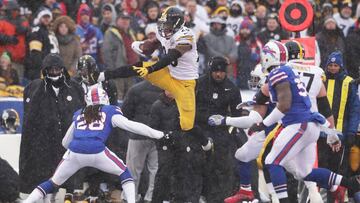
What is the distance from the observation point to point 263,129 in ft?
44.9

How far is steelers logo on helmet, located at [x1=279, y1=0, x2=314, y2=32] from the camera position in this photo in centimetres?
1522

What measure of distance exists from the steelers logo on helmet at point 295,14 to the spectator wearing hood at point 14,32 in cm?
452

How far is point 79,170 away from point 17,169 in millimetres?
1725

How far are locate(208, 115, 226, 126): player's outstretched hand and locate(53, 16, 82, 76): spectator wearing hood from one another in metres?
4.89

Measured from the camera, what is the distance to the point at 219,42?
63.3 ft

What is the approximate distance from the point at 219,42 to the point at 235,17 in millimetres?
1672

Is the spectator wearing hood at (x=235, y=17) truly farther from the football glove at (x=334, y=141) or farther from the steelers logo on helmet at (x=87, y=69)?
the steelers logo on helmet at (x=87, y=69)

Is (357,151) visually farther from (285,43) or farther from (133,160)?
(133,160)

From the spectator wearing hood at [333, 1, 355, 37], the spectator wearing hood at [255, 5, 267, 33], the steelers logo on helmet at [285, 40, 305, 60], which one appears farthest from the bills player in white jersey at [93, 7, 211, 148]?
the spectator wearing hood at [333, 1, 355, 37]

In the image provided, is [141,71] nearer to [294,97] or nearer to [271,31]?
[294,97]

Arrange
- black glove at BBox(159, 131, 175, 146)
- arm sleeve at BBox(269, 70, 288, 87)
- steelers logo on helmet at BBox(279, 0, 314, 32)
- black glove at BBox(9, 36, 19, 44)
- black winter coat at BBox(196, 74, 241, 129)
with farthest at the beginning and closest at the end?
black glove at BBox(9, 36, 19, 44) → steelers logo on helmet at BBox(279, 0, 314, 32) → black winter coat at BBox(196, 74, 241, 129) → black glove at BBox(159, 131, 175, 146) → arm sleeve at BBox(269, 70, 288, 87)

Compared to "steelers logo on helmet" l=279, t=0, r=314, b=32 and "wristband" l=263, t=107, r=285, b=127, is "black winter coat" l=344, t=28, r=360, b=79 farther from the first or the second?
"wristband" l=263, t=107, r=285, b=127

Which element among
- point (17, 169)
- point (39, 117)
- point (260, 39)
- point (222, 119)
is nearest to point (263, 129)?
point (222, 119)

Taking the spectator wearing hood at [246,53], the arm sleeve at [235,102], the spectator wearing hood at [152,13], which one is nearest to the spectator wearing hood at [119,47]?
the spectator wearing hood at [152,13]
